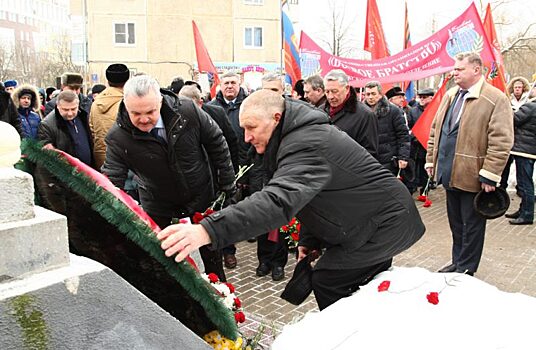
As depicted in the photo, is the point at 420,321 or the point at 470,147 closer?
the point at 420,321

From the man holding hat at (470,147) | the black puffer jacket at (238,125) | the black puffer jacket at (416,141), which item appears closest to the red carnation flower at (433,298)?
the man holding hat at (470,147)

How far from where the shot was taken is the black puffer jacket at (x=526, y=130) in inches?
319

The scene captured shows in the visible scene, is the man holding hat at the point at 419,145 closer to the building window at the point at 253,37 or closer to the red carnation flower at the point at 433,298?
the red carnation flower at the point at 433,298

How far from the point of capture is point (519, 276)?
5.62 meters

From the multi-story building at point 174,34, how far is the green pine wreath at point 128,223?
32.0 metres

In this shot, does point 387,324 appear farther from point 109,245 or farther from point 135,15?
point 135,15

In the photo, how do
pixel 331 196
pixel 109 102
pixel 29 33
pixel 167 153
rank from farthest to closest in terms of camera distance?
pixel 29 33
pixel 109 102
pixel 167 153
pixel 331 196

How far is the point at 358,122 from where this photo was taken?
5566mm

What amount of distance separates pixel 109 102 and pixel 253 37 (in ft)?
106

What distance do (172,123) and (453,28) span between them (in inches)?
253

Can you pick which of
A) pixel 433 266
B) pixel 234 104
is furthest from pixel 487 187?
pixel 234 104

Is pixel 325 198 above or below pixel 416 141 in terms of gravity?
above

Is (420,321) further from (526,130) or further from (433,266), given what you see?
(526,130)

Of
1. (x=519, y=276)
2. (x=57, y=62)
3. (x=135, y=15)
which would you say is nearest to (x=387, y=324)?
(x=519, y=276)
